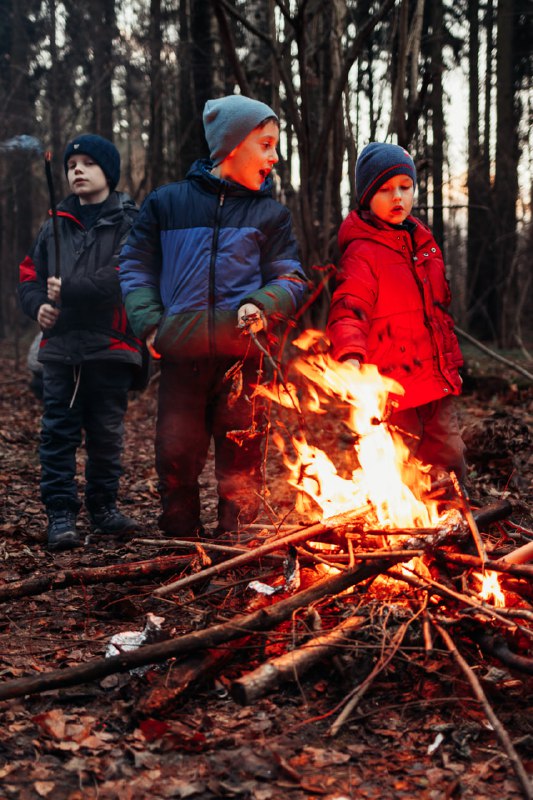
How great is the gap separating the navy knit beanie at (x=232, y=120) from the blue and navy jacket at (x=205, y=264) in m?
0.18

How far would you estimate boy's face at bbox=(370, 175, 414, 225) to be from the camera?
3.71 metres

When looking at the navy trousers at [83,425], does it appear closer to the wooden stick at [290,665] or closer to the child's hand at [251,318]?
the child's hand at [251,318]

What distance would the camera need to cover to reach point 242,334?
3660 millimetres

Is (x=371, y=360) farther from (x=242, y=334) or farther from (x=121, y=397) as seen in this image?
(x=121, y=397)

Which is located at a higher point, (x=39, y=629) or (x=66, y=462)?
(x=66, y=462)

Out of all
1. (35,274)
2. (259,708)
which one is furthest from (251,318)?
(35,274)

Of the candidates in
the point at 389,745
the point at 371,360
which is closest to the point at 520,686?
the point at 389,745

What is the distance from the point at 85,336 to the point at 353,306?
1723 mm

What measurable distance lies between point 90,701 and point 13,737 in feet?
1.01

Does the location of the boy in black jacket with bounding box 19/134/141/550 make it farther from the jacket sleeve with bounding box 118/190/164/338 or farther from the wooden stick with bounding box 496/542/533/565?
the wooden stick with bounding box 496/542/533/565

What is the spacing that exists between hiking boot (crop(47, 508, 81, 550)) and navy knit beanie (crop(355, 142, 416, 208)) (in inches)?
95.5

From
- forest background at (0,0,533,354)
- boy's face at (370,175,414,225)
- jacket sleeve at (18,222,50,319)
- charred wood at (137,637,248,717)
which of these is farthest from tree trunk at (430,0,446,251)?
charred wood at (137,637,248,717)

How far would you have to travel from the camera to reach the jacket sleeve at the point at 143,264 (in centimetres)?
383

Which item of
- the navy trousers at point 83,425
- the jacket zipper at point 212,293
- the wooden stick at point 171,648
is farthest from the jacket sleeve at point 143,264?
the wooden stick at point 171,648
